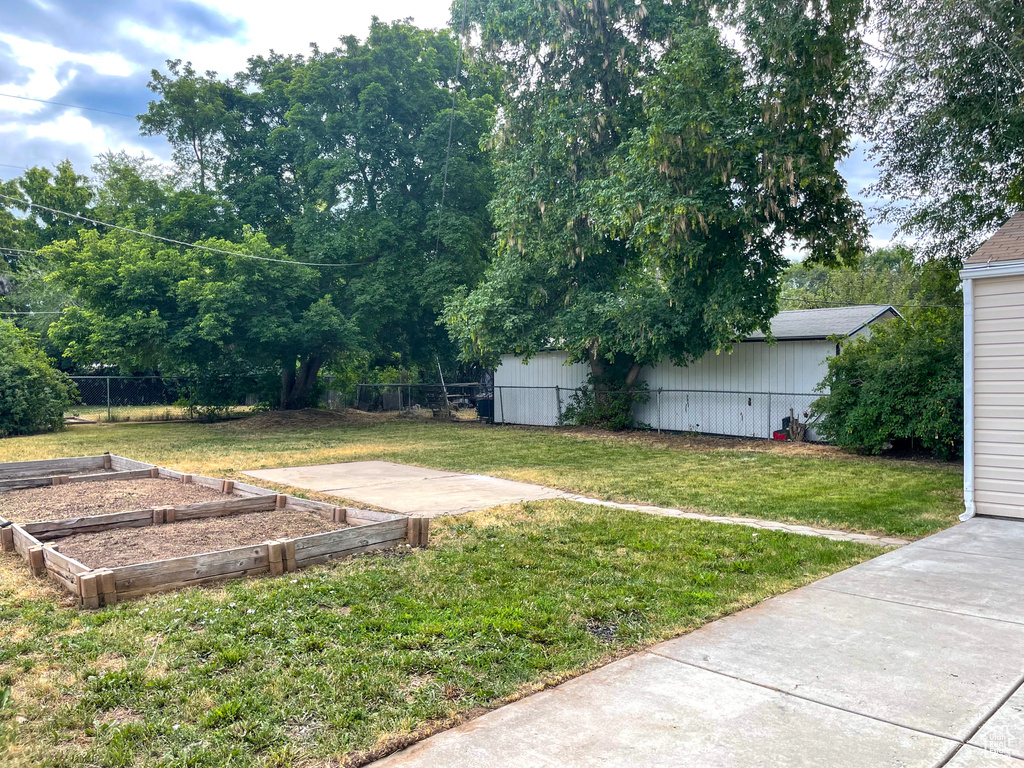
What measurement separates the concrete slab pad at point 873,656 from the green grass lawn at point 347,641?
31cm

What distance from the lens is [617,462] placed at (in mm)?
11797

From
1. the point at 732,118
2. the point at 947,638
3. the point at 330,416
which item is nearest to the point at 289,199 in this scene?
the point at 330,416

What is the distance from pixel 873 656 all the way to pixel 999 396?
4.75 m

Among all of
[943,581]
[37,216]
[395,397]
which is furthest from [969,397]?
[37,216]

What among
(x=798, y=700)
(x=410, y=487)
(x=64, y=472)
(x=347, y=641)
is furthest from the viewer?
(x=64, y=472)

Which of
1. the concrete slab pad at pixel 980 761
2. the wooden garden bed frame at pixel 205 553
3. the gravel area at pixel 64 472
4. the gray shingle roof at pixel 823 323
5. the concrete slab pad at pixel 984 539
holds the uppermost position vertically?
the gray shingle roof at pixel 823 323

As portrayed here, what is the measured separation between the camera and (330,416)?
21.8 metres

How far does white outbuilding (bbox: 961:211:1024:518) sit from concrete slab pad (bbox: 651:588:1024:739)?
11.9 feet

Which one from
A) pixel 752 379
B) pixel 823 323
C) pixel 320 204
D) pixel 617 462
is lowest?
pixel 617 462

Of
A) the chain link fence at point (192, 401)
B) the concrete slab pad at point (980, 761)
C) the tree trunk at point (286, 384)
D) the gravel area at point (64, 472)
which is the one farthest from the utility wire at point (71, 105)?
the concrete slab pad at point (980, 761)

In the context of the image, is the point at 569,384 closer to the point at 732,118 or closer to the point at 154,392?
the point at 732,118

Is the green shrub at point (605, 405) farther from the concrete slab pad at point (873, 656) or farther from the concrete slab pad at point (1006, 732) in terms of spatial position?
the concrete slab pad at point (1006, 732)

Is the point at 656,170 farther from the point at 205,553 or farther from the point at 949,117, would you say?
the point at 205,553

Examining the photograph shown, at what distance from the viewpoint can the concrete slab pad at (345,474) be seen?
944cm
